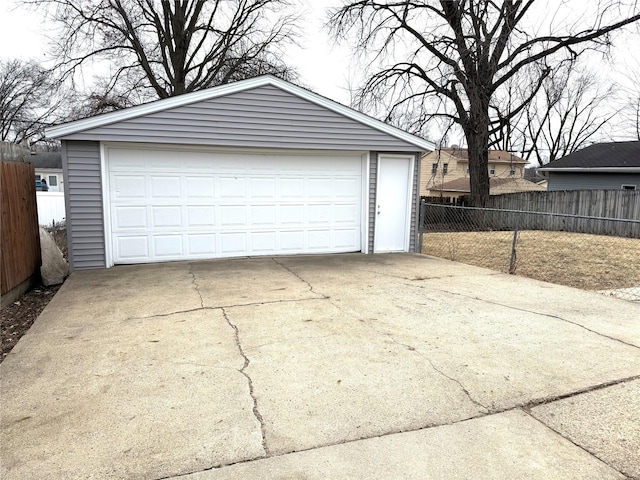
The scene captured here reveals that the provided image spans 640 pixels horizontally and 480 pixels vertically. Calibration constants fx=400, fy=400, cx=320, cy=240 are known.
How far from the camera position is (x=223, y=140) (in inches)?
292

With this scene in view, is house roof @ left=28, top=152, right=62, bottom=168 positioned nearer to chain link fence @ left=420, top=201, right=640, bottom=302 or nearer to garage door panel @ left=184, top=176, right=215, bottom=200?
chain link fence @ left=420, top=201, right=640, bottom=302

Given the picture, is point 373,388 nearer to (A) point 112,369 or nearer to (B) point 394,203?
(A) point 112,369

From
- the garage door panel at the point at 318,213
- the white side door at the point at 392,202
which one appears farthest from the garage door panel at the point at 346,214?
the white side door at the point at 392,202

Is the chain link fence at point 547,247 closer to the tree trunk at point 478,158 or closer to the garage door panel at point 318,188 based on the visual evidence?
the tree trunk at point 478,158

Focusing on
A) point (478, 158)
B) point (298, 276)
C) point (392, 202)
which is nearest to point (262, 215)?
point (298, 276)

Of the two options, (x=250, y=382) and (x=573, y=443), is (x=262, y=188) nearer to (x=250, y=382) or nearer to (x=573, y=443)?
(x=250, y=382)

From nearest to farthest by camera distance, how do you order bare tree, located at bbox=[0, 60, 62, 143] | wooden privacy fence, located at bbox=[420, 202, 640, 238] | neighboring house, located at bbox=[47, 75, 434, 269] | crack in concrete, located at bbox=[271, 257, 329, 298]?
crack in concrete, located at bbox=[271, 257, 329, 298]
neighboring house, located at bbox=[47, 75, 434, 269]
wooden privacy fence, located at bbox=[420, 202, 640, 238]
bare tree, located at bbox=[0, 60, 62, 143]

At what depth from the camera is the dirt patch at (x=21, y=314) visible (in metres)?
4.15

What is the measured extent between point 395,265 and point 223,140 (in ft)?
13.1

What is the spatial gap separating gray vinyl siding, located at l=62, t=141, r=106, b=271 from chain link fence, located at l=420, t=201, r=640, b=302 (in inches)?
247

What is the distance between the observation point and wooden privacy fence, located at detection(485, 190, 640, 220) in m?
14.4

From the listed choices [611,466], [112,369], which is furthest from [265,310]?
[611,466]

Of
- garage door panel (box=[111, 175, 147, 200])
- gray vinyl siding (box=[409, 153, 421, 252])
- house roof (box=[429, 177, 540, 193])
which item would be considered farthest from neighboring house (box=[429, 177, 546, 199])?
garage door panel (box=[111, 175, 147, 200])

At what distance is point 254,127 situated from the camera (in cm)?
759
